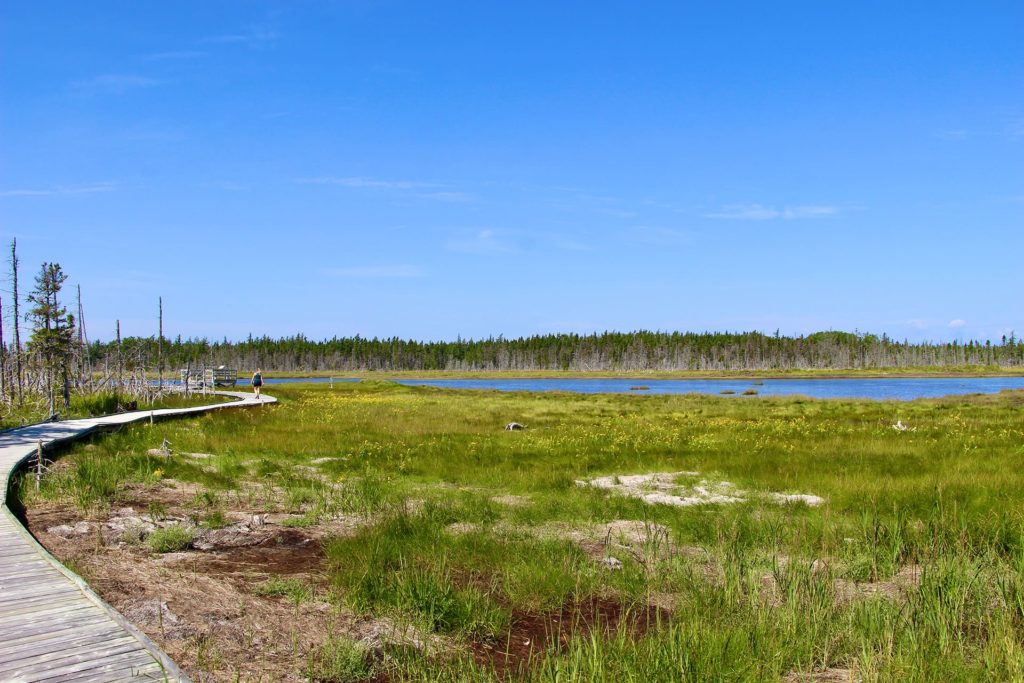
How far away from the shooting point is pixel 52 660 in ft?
20.0

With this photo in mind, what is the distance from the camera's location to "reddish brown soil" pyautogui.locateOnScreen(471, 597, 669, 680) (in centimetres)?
739

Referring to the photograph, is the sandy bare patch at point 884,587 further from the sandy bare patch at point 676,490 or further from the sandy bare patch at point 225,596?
the sandy bare patch at point 225,596

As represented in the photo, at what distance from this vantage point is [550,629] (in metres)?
8.48

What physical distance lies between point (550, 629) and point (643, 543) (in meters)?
2.84

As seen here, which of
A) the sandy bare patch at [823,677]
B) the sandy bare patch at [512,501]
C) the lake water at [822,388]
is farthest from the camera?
the lake water at [822,388]

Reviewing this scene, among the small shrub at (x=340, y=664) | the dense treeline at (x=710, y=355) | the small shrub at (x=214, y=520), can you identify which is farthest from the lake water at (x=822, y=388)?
the dense treeline at (x=710, y=355)

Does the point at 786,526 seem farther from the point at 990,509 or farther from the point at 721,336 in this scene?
the point at 721,336

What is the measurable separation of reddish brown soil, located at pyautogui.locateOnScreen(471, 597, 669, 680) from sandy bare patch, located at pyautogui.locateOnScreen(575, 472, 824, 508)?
6346 mm

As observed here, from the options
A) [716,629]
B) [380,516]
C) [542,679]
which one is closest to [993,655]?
[716,629]

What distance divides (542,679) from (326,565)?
5.24 meters

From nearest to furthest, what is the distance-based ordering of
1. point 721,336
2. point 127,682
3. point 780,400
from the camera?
point 127,682 → point 780,400 → point 721,336

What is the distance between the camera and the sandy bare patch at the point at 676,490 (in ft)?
50.3

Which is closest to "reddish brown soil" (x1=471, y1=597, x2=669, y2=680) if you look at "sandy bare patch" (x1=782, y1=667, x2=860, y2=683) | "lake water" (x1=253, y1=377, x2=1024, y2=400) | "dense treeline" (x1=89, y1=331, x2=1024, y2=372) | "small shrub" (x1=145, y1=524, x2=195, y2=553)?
"sandy bare patch" (x1=782, y1=667, x2=860, y2=683)

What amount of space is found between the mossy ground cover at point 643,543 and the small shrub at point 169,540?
230 cm
